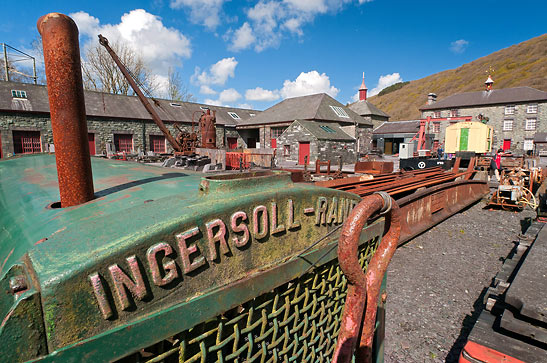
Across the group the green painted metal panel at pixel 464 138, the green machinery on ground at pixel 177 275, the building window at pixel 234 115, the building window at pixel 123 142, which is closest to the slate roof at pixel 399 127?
the building window at pixel 234 115

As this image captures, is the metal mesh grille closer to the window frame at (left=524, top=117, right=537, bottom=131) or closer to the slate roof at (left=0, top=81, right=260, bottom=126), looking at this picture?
the slate roof at (left=0, top=81, right=260, bottom=126)

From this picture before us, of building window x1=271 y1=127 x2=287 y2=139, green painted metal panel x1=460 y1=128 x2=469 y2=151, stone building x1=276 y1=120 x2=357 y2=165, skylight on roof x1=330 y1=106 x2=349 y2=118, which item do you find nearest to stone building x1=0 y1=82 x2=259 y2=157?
building window x1=271 y1=127 x2=287 y2=139

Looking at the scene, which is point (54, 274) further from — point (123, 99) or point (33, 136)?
point (123, 99)

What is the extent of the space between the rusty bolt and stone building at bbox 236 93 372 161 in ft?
80.6

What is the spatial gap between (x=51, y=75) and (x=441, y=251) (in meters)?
5.81

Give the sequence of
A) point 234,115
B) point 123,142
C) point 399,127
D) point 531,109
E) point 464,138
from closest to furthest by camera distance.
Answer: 1. point 464,138
2. point 123,142
3. point 234,115
4. point 531,109
5. point 399,127

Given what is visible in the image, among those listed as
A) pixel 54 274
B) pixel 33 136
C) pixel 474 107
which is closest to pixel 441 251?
pixel 54 274

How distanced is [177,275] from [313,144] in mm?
21708

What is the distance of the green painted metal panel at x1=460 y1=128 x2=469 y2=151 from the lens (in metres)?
15.5

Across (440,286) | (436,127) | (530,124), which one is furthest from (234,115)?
(530,124)

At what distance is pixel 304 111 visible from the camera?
89.0 feet

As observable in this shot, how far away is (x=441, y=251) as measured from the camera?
5094 millimetres

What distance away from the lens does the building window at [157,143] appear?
85.4 feet

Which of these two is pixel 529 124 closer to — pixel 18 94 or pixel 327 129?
pixel 327 129
